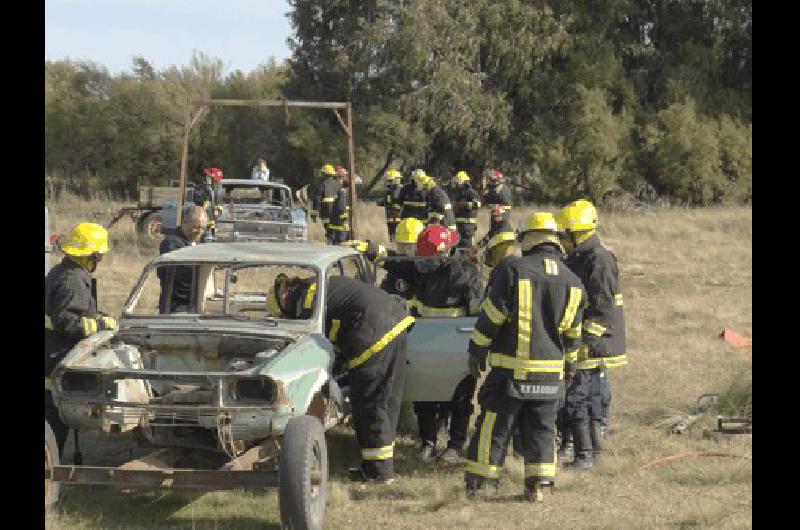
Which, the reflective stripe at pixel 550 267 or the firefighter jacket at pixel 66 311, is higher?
the reflective stripe at pixel 550 267

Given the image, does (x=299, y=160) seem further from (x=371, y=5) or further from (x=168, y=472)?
(x=168, y=472)

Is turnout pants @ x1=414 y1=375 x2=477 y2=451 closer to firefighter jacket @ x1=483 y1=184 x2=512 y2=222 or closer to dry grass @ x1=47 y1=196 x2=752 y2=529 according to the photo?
dry grass @ x1=47 y1=196 x2=752 y2=529

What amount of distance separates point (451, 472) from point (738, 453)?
211 centimetres

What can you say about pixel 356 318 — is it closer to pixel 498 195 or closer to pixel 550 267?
pixel 550 267

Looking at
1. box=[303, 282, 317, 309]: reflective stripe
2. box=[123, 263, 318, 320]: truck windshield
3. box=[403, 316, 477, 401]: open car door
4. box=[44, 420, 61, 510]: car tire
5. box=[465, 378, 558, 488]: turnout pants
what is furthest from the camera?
box=[123, 263, 318, 320]: truck windshield

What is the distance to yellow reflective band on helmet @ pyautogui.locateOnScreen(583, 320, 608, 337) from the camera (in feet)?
23.8

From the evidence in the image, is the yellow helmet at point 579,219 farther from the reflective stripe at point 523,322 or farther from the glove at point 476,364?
the glove at point 476,364

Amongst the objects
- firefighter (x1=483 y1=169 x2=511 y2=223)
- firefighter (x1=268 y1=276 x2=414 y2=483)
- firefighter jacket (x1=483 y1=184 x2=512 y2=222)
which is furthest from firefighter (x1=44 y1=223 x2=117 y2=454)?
firefighter jacket (x1=483 y1=184 x2=512 y2=222)

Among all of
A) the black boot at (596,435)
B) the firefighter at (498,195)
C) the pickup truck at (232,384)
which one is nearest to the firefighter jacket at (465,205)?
the firefighter at (498,195)

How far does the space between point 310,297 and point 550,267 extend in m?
1.50

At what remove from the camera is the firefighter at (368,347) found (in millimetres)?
6789

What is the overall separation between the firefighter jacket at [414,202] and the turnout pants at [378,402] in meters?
10.9

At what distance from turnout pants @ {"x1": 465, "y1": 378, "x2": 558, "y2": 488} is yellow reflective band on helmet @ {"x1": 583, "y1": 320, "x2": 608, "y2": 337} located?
2.79 feet
